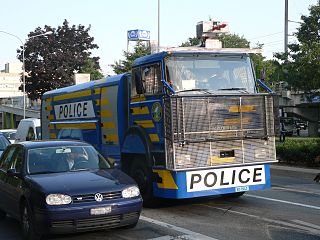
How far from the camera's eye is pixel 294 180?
1318 cm

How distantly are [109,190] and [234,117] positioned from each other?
3155 millimetres

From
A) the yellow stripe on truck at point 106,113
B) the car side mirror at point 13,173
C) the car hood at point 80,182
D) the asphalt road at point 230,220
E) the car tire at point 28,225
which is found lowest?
the asphalt road at point 230,220

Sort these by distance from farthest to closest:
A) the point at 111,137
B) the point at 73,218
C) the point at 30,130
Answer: the point at 30,130
the point at 111,137
the point at 73,218

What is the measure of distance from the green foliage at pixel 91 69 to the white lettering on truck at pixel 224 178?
38572 mm

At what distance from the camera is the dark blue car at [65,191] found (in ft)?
21.5

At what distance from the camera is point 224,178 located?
29.3ft

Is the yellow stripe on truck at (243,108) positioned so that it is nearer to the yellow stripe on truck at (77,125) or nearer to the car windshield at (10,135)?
the yellow stripe on truck at (77,125)

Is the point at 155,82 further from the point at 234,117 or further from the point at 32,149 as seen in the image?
the point at 32,149

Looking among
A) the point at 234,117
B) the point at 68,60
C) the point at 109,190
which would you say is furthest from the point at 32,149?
the point at 68,60

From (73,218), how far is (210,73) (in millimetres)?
4133

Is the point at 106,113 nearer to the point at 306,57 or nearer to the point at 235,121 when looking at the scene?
the point at 235,121

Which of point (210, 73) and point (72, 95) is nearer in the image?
point (210, 73)

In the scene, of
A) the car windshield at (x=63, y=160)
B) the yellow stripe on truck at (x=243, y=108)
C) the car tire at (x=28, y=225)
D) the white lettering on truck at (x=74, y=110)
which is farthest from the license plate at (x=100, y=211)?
the white lettering on truck at (x=74, y=110)

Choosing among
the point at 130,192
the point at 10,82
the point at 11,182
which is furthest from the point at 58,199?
the point at 10,82
